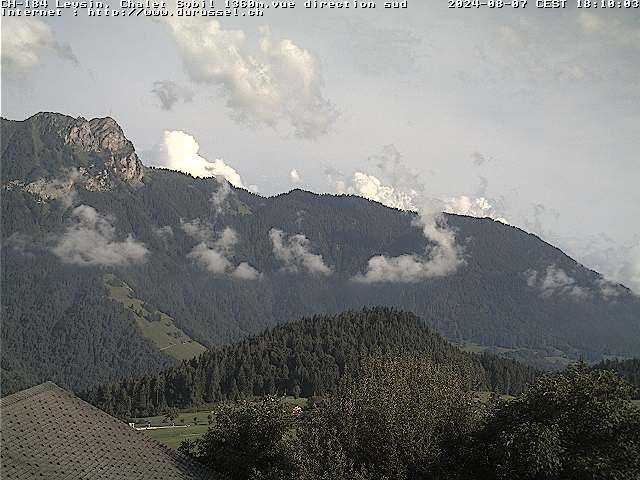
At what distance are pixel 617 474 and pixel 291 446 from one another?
12724mm

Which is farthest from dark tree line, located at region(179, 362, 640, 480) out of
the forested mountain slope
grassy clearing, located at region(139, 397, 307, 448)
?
the forested mountain slope

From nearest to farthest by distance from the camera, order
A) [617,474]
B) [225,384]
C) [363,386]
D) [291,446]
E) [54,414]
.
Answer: [617,474] → [54,414] → [291,446] → [363,386] → [225,384]

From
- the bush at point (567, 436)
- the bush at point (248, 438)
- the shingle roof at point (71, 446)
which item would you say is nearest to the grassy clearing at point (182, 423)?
the bush at point (248, 438)

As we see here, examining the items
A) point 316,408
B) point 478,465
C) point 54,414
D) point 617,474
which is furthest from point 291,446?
point 617,474

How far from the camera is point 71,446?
22453mm

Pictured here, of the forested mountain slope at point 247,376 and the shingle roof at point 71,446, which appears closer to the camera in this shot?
the shingle roof at point 71,446

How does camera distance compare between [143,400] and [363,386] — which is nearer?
[363,386]

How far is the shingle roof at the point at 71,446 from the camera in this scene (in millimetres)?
20547

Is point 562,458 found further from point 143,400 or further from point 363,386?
point 143,400

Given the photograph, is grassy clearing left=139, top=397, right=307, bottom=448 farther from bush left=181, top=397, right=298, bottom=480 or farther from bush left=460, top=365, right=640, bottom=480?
bush left=460, top=365, right=640, bottom=480

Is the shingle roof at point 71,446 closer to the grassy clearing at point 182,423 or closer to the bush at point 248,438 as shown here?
the bush at point 248,438

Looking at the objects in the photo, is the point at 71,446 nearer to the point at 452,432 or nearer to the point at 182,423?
the point at 452,432

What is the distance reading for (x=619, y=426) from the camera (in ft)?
72.2

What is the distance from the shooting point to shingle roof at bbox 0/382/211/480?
67.4 ft
